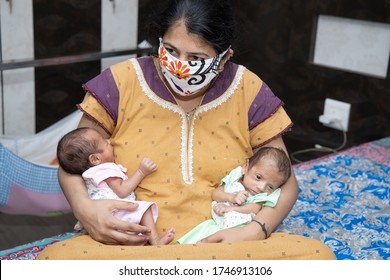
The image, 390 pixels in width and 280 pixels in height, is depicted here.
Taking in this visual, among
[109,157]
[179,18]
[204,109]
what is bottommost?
[109,157]

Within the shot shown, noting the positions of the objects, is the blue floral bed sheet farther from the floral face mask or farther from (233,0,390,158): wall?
the floral face mask

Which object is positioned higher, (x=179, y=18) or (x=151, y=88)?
(x=179, y=18)

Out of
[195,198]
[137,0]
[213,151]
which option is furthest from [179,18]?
[137,0]

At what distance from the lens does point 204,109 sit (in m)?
2.04

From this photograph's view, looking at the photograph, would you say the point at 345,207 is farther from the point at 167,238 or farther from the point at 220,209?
the point at 167,238

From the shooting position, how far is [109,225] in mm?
1739

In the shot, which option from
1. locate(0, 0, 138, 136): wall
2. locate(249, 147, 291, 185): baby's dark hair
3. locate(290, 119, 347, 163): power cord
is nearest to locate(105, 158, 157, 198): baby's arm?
locate(249, 147, 291, 185): baby's dark hair

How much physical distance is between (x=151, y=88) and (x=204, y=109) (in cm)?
20

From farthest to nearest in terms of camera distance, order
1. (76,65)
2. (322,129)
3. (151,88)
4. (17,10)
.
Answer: (322,129)
(76,65)
(17,10)
(151,88)

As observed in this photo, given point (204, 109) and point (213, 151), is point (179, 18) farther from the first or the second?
point (213, 151)

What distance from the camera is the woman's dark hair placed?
1847mm

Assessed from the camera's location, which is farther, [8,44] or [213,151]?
[8,44]

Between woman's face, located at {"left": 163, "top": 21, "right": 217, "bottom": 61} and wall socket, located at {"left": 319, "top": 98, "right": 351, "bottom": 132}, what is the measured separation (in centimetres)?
205

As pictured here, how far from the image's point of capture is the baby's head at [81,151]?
188 cm
